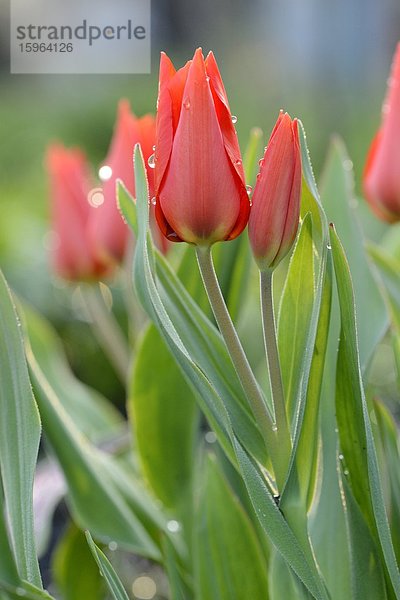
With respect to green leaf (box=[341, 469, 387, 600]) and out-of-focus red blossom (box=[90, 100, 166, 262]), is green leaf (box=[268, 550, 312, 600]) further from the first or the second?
out-of-focus red blossom (box=[90, 100, 166, 262])

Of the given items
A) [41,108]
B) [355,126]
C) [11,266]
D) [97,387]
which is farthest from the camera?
[41,108]

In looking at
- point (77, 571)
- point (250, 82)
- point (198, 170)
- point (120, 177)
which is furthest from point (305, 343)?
point (250, 82)

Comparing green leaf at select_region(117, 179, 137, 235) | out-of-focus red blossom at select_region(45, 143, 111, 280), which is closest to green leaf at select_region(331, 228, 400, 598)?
green leaf at select_region(117, 179, 137, 235)

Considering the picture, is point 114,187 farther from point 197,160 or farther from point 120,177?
point 197,160

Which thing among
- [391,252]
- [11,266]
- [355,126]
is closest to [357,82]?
[355,126]

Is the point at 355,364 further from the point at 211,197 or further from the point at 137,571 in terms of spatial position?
the point at 137,571

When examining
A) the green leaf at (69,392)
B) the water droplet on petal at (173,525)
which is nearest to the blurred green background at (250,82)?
the green leaf at (69,392)
